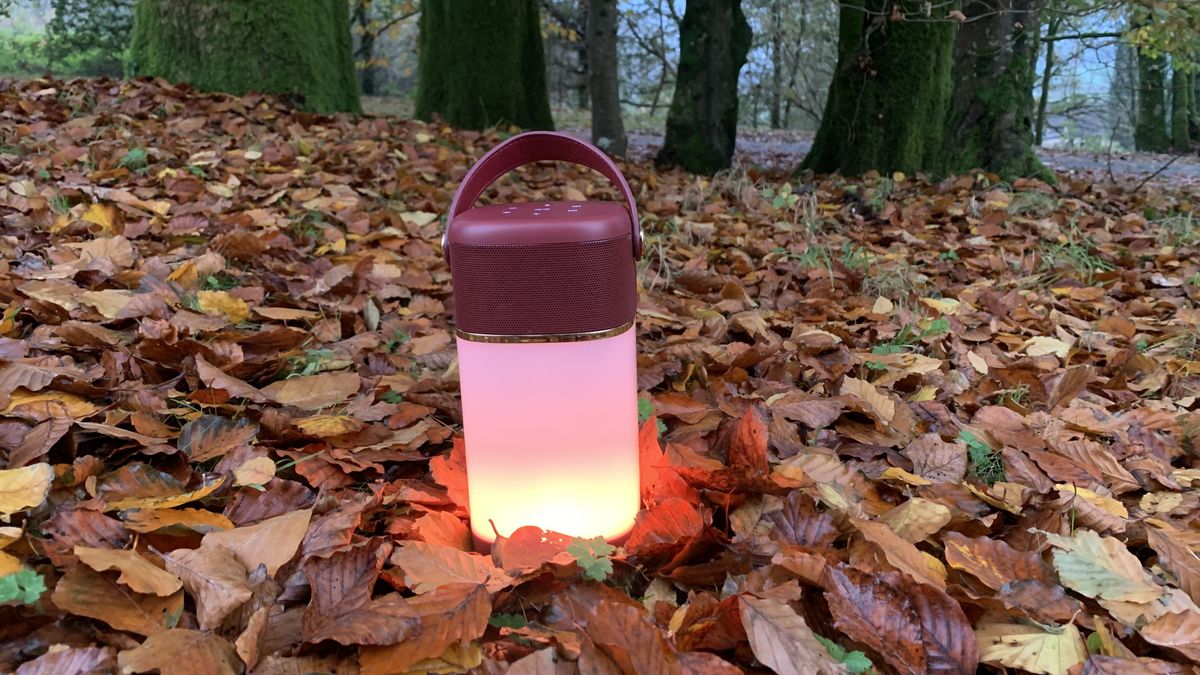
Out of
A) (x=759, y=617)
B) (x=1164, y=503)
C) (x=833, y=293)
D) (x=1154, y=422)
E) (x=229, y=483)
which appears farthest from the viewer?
(x=833, y=293)

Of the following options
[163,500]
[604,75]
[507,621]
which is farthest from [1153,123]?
[163,500]

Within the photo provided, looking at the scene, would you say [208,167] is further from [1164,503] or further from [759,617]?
[1164,503]

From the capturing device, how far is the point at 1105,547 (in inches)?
47.4

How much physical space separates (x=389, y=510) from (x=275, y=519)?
0.20 metres

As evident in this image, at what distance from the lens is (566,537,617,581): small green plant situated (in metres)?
1.11

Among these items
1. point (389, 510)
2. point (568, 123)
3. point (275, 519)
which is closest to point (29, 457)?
point (275, 519)

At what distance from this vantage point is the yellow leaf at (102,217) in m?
2.50

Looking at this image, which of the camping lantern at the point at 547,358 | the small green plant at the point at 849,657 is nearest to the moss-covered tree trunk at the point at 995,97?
the camping lantern at the point at 547,358

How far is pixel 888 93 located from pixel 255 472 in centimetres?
488

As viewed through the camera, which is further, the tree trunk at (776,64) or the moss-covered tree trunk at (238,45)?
the tree trunk at (776,64)

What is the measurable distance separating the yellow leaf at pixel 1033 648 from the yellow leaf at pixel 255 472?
3.62 ft

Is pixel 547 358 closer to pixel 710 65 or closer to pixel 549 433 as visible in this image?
pixel 549 433

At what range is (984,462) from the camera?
1.56 meters

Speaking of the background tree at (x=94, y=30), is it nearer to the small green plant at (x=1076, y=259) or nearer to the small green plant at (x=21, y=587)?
the small green plant at (x=1076, y=259)
